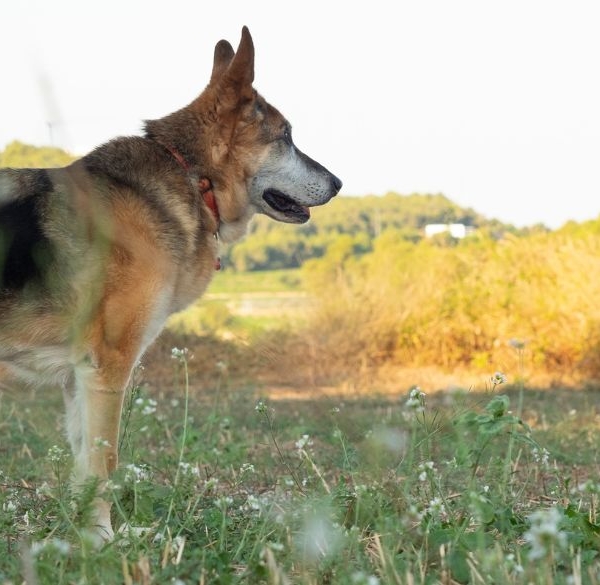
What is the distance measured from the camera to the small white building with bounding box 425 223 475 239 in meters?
12.7

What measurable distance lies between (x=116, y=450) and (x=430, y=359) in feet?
29.2

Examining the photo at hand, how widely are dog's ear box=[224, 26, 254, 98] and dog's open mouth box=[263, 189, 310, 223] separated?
0.61m

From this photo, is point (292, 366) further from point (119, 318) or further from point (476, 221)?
point (119, 318)

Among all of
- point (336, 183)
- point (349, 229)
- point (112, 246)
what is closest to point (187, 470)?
point (112, 246)

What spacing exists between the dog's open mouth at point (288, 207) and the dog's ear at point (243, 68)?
0.61 meters

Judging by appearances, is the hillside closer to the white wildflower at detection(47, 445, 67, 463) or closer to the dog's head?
the dog's head

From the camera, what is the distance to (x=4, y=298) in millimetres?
3902

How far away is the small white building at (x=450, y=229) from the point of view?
12735 mm

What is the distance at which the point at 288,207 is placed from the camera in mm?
5227

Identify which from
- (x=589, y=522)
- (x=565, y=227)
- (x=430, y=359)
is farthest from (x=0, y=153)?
(x=589, y=522)

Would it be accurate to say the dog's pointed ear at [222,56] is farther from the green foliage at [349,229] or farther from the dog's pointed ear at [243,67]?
the green foliage at [349,229]

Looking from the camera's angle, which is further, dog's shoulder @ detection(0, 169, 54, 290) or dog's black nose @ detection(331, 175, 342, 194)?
dog's black nose @ detection(331, 175, 342, 194)

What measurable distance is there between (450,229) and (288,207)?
767 centimetres

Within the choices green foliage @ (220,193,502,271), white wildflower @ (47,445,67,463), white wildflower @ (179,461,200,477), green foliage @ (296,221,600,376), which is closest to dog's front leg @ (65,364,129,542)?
white wildflower @ (47,445,67,463)
